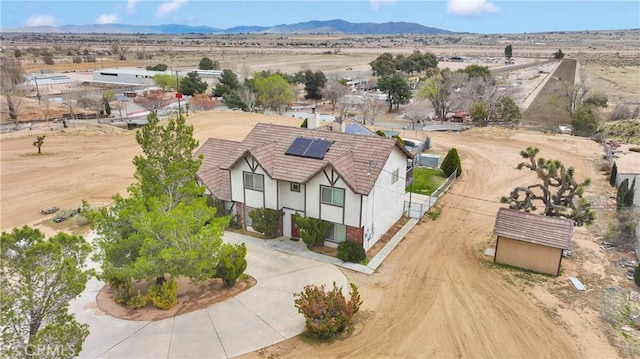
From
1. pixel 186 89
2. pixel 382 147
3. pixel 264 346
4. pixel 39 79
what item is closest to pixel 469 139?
pixel 382 147

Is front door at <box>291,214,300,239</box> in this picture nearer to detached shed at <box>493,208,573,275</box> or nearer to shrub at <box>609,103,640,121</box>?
detached shed at <box>493,208,573,275</box>

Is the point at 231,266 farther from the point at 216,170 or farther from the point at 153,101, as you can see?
the point at 153,101

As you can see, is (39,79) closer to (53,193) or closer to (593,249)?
(53,193)

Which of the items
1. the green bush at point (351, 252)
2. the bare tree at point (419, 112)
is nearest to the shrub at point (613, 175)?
the green bush at point (351, 252)

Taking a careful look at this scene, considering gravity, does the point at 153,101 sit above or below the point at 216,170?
above

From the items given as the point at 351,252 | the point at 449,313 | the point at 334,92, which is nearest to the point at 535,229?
the point at 449,313
